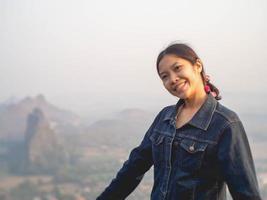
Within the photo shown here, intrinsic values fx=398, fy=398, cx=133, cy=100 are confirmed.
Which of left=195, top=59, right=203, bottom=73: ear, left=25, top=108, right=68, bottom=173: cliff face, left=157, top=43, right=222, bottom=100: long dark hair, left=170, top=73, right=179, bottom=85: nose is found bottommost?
left=25, top=108, right=68, bottom=173: cliff face

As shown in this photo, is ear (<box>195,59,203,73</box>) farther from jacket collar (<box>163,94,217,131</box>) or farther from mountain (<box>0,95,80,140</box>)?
mountain (<box>0,95,80,140</box>)

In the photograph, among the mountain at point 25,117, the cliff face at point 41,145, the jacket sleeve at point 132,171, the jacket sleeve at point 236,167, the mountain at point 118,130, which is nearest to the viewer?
the jacket sleeve at point 236,167

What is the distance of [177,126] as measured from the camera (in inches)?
22.3

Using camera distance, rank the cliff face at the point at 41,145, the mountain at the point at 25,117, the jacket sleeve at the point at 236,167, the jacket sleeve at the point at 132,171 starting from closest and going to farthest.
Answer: the jacket sleeve at the point at 236,167 → the jacket sleeve at the point at 132,171 → the cliff face at the point at 41,145 → the mountain at the point at 25,117

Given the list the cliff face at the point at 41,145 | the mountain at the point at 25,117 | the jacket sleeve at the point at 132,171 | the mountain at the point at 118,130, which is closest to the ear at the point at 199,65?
the jacket sleeve at the point at 132,171

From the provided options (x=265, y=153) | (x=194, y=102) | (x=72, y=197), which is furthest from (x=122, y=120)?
(x=194, y=102)

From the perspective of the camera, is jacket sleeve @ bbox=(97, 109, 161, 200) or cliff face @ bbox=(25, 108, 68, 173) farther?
cliff face @ bbox=(25, 108, 68, 173)

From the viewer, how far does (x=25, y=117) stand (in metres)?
33.2

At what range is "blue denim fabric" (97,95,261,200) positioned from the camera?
493 mm

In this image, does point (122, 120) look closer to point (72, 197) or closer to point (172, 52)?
point (72, 197)

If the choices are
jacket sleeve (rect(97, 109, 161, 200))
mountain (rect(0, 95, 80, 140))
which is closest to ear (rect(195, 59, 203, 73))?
jacket sleeve (rect(97, 109, 161, 200))

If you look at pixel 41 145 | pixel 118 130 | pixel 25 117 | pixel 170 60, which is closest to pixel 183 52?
pixel 170 60

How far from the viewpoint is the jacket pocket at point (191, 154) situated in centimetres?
51

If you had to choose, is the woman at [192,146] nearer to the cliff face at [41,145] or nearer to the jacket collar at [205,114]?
the jacket collar at [205,114]
